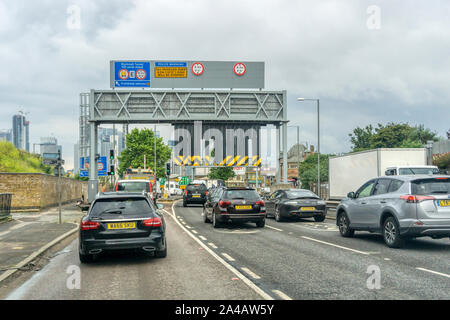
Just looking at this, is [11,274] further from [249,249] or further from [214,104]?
[214,104]

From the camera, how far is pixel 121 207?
944 centimetres

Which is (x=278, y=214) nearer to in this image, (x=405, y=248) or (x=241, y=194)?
(x=241, y=194)

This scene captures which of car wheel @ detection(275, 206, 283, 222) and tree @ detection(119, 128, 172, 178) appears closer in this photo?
car wheel @ detection(275, 206, 283, 222)

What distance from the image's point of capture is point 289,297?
241 inches

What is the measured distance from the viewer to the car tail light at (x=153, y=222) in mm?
9203

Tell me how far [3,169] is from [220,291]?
148ft

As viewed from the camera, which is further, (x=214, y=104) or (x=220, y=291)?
(x=214, y=104)

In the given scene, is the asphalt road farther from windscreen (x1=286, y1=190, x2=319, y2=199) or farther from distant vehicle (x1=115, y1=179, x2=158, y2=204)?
distant vehicle (x1=115, y1=179, x2=158, y2=204)

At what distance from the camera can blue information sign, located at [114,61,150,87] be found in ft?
128

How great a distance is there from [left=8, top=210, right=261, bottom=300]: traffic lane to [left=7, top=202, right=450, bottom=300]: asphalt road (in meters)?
0.01

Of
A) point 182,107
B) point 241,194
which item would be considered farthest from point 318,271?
point 182,107

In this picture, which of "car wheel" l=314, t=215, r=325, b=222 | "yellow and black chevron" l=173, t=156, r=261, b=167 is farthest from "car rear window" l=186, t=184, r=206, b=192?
"car wheel" l=314, t=215, r=325, b=222

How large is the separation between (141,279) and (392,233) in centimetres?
619
